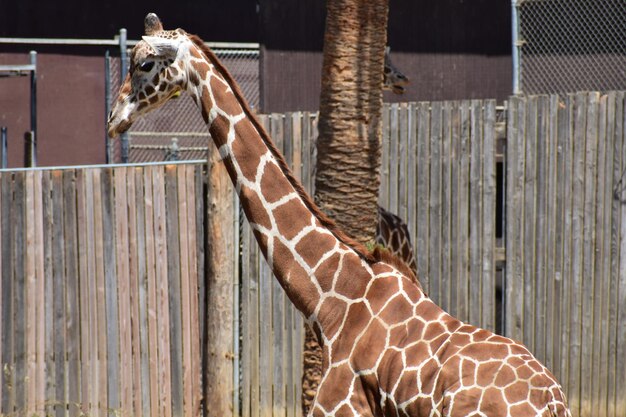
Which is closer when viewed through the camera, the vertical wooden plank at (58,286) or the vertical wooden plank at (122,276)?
the vertical wooden plank at (58,286)

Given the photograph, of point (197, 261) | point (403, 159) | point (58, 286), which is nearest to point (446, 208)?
point (403, 159)

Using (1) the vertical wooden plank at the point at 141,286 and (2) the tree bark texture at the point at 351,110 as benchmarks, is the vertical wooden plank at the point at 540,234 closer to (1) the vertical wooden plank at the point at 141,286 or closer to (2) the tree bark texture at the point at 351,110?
(2) the tree bark texture at the point at 351,110

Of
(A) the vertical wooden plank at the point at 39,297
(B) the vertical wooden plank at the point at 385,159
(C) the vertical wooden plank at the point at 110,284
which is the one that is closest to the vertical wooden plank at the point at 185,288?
(C) the vertical wooden plank at the point at 110,284

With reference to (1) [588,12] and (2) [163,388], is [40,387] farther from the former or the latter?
(1) [588,12]

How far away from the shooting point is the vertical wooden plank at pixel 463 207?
9.14 m

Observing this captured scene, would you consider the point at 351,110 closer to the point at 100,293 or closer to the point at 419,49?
the point at 100,293

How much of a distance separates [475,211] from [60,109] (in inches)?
343

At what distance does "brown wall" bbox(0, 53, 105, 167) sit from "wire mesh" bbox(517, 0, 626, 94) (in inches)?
267

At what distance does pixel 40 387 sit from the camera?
28.3 ft

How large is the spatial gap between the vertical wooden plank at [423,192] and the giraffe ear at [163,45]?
3.86 m

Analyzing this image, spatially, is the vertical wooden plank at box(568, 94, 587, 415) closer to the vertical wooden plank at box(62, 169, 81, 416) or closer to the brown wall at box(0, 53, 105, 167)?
the vertical wooden plank at box(62, 169, 81, 416)

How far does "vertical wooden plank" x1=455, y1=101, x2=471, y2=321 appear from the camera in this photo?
360 inches

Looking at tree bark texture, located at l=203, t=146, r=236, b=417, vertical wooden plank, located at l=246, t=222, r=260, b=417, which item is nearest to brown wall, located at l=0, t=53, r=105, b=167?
tree bark texture, located at l=203, t=146, r=236, b=417

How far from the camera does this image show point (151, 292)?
8852mm
